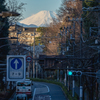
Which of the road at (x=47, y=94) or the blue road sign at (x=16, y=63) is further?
the road at (x=47, y=94)

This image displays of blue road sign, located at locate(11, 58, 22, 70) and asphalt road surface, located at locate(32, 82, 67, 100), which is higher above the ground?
blue road sign, located at locate(11, 58, 22, 70)

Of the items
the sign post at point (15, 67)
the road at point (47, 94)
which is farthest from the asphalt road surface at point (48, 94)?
the sign post at point (15, 67)

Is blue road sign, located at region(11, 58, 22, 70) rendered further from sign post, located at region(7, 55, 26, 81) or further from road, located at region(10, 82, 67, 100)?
road, located at region(10, 82, 67, 100)

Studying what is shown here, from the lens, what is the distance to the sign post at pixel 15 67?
11203 mm

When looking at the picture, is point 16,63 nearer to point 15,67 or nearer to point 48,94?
point 15,67

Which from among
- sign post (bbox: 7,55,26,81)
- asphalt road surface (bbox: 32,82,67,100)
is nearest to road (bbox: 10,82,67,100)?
asphalt road surface (bbox: 32,82,67,100)

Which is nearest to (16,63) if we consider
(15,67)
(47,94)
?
(15,67)

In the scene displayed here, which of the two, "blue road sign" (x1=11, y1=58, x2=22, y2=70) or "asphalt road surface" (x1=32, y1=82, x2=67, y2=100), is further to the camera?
"asphalt road surface" (x1=32, y1=82, x2=67, y2=100)

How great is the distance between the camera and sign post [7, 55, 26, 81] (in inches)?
441

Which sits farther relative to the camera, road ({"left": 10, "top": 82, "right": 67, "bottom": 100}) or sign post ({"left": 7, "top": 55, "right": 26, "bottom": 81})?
road ({"left": 10, "top": 82, "right": 67, "bottom": 100})

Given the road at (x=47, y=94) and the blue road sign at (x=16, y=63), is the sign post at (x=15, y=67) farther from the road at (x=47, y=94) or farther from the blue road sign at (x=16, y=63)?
the road at (x=47, y=94)

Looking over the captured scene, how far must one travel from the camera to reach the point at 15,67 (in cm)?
1134

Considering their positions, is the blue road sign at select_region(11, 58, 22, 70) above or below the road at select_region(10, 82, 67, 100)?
above

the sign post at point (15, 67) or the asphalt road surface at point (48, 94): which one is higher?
the sign post at point (15, 67)
